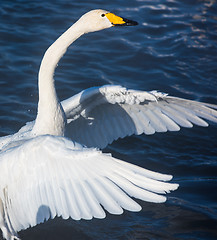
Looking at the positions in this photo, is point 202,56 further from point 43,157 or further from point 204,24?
point 43,157

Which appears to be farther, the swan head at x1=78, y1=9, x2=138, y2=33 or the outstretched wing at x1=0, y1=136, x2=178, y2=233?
the swan head at x1=78, y1=9, x2=138, y2=33

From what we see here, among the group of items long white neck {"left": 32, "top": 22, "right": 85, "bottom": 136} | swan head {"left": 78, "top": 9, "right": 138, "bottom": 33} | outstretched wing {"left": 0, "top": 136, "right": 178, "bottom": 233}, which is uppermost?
swan head {"left": 78, "top": 9, "right": 138, "bottom": 33}

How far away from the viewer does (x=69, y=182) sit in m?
4.73

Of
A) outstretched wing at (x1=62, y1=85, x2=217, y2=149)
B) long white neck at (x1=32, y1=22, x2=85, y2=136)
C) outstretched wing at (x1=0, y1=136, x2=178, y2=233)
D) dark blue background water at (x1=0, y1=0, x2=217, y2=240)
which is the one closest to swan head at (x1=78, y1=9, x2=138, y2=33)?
long white neck at (x1=32, y1=22, x2=85, y2=136)

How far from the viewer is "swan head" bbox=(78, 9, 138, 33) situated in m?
5.74

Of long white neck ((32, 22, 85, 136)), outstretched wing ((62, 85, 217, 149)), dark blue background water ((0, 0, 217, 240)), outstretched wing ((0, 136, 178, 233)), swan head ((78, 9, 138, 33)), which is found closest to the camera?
outstretched wing ((0, 136, 178, 233))

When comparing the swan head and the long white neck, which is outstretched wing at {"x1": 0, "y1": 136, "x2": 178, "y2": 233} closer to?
the long white neck

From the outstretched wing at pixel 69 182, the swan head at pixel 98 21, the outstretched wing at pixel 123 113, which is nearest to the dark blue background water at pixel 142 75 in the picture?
the outstretched wing at pixel 123 113

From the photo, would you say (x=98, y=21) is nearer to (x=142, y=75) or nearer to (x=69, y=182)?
(x=69, y=182)

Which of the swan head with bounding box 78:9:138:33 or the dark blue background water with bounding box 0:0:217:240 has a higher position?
the swan head with bounding box 78:9:138:33

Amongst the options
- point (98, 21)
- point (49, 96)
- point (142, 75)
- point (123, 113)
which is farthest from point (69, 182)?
point (142, 75)

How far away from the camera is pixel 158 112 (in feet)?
23.1

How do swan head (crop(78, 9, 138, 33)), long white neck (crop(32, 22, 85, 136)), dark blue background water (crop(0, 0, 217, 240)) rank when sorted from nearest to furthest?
swan head (crop(78, 9, 138, 33)) < long white neck (crop(32, 22, 85, 136)) < dark blue background water (crop(0, 0, 217, 240))

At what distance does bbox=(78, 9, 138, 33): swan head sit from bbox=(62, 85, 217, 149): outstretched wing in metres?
0.93
